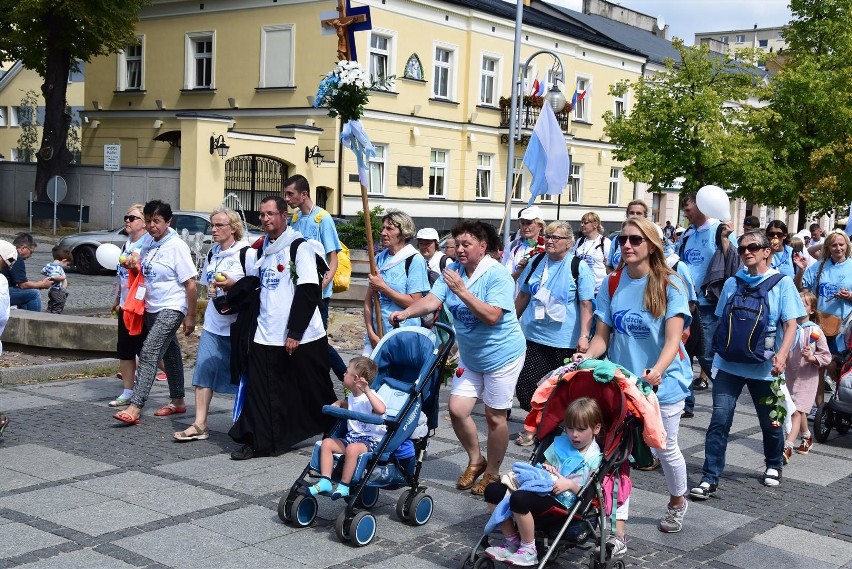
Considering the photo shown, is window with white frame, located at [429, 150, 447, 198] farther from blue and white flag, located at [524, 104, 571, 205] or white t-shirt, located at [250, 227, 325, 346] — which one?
white t-shirt, located at [250, 227, 325, 346]

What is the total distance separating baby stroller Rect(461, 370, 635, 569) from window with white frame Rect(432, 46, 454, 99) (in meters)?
32.2

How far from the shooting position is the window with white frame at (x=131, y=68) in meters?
38.3

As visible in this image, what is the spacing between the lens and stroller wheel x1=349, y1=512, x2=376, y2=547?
565cm

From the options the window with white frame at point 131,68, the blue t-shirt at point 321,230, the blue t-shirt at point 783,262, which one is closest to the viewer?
the blue t-shirt at point 321,230

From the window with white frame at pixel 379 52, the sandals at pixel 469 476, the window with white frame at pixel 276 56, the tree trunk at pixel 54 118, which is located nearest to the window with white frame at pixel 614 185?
the window with white frame at pixel 379 52

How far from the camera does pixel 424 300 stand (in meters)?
7.13

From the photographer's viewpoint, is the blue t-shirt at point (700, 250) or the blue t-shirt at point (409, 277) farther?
the blue t-shirt at point (700, 250)

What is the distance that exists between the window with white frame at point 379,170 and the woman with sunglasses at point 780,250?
23.6 m

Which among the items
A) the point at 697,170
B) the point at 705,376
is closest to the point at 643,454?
the point at 705,376

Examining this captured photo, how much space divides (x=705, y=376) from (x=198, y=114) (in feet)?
70.1

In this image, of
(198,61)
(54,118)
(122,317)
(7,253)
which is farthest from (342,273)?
(198,61)

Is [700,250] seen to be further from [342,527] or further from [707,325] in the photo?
[342,527]

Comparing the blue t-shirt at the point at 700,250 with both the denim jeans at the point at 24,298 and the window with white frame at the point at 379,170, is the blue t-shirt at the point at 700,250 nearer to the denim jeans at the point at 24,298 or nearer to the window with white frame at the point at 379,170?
the denim jeans at the point at 24,298

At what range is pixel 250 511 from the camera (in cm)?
627
